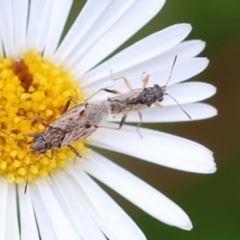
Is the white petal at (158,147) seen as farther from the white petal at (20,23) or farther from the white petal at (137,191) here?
the white petal at (20,23)

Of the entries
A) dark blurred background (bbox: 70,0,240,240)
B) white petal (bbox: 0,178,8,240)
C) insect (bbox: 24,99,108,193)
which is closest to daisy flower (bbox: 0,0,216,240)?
white petal (bbox: 0,178,8,240)

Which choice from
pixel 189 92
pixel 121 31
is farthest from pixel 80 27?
pixel 189 92

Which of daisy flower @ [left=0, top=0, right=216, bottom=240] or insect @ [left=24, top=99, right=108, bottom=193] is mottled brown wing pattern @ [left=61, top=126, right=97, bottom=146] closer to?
insect @ [left=24, top=99, right=108, bottom=193]

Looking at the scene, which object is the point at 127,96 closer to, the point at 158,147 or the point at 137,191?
the point at 158,147

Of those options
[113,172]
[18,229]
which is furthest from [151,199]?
[18,229]

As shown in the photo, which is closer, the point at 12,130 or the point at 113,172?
the point at 12,130

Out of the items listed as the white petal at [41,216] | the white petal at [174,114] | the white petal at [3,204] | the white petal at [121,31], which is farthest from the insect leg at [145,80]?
the white petal at [3,204]

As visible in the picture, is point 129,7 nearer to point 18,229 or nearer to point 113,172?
point 113,172
